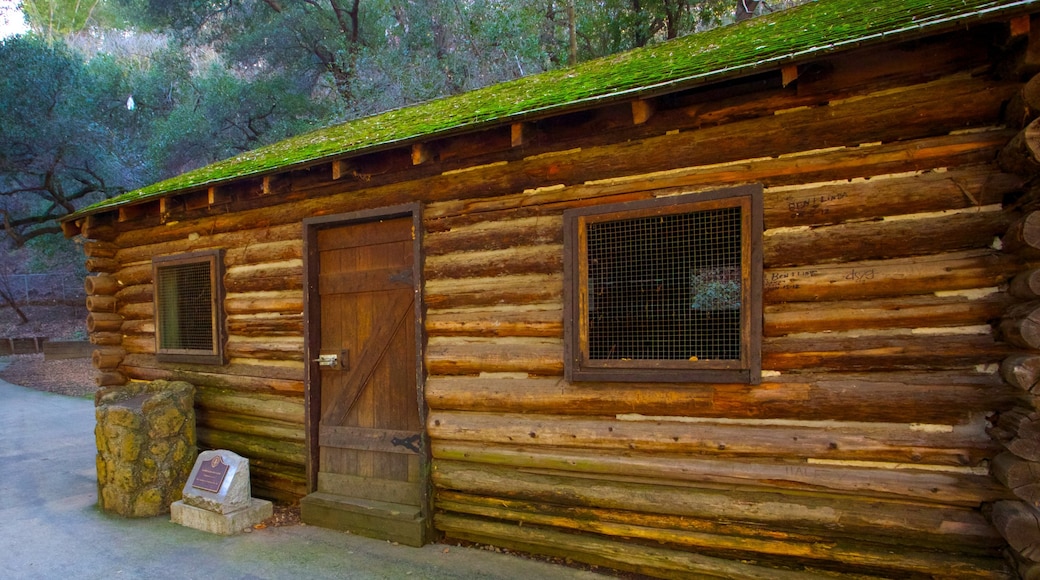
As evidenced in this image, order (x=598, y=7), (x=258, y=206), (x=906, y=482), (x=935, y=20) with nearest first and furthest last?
(x=935, y=20), (x=906, y=482), (x=258, y=206), (x=598, y=7)

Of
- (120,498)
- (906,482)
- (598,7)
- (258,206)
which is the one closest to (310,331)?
(258,206)

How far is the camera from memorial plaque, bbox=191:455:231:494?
5.70m

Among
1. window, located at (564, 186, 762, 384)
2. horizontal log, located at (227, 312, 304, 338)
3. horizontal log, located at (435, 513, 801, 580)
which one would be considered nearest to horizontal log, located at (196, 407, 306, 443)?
horizontal log, located at (227, 312, 304, 338)

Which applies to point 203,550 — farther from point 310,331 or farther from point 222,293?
point 222,293

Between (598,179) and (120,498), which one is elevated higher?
(598,179)

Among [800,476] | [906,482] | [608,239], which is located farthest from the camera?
[608,239]

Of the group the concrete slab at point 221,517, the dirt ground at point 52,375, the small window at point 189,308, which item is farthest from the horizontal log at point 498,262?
the dirt ground at point 52,375

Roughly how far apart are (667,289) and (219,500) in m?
4.62

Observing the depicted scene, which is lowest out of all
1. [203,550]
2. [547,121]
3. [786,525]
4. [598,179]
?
[203,550]

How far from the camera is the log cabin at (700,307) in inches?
131

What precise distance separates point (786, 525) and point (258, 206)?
582cm

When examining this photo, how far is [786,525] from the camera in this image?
12.4 ft

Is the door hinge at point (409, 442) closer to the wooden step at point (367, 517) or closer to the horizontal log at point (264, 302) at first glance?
the wooden step at point (367, 517)

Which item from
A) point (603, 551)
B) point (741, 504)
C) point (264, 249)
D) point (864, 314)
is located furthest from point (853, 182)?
point (264, 249)
